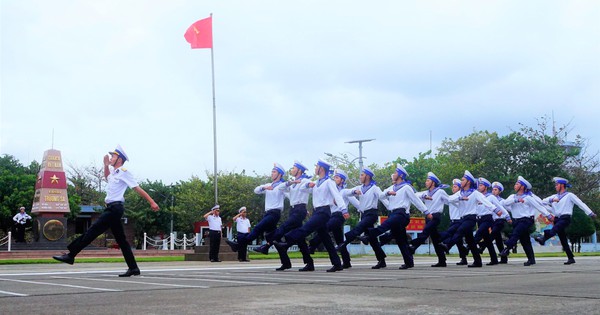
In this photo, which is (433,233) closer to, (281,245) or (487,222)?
(487,222)

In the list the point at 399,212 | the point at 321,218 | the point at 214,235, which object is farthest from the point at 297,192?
the point at 214,235

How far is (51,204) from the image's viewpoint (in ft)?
124

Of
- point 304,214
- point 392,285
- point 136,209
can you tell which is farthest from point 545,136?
point 392,285

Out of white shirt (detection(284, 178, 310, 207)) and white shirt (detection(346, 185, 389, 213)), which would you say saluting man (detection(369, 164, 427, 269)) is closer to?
white shirt (detection(346, 185, 389, 213))

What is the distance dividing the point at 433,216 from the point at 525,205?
2.96m

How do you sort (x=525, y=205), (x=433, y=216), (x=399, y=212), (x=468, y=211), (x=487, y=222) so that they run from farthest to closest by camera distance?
(x=525, y=205) → (x=487, y=222) → (x=468, y=211) → (x=433, y=216) → (x=399, y=212)

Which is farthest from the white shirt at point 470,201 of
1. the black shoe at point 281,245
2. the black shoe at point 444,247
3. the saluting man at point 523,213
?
the black shoe at point 281,245

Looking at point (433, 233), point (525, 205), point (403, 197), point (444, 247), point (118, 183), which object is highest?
point (118, 183)

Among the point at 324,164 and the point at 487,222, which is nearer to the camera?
the point at 324,164

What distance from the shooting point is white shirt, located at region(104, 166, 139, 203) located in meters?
10.5

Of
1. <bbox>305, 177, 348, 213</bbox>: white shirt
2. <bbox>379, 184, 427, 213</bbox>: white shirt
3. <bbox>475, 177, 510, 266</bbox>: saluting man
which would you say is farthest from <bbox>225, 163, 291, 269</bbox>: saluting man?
<bbox>475, 177, 510, 266</bbox>: saluting man

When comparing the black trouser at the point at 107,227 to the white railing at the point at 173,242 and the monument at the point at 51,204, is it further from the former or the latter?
the white railing at the point at 173,242

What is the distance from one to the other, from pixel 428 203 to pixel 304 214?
12.5 feet

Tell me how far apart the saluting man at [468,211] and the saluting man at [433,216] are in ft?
0.74
